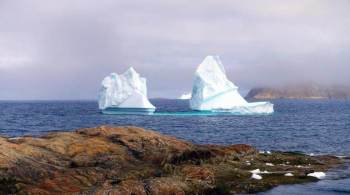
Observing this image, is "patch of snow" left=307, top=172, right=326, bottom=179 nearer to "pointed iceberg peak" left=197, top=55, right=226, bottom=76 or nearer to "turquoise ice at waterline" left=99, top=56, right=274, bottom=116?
"turquoise ice at waterline" left=99, top=56, right=274, bottom=116

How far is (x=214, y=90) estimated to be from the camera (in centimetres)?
8625

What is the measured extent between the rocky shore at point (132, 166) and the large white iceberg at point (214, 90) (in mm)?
52815

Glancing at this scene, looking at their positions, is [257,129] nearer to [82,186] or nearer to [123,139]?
[123,139]

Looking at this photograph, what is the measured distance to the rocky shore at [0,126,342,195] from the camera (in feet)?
70.7

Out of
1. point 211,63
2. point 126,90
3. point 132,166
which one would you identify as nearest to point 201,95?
point 211,63

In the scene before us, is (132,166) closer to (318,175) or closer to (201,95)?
(318,175)

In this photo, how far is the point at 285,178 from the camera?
2614 centimetres

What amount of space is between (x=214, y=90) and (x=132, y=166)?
201ft

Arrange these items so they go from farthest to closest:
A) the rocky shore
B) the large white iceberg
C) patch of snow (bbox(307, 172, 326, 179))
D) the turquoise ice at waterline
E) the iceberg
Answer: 1. the iceberg
2. the turquoise ice at waterline
3. the large white iceberg
4. patch of snow (bbox(307, 172, 326, 179))
5. the rocky shore

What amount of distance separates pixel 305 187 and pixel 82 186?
441 inches

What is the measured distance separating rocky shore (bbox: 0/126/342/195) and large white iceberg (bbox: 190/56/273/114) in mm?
52815

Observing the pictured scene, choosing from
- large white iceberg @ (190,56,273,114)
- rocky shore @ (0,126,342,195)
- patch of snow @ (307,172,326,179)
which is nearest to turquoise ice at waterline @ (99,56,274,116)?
large white iceberg @ (190,56,273,114)

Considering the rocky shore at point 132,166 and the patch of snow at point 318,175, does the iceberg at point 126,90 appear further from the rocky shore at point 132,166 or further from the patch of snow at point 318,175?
the patch of snow at point 318,175

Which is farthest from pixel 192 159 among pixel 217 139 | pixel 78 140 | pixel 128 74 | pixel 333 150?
pixel 128 74
